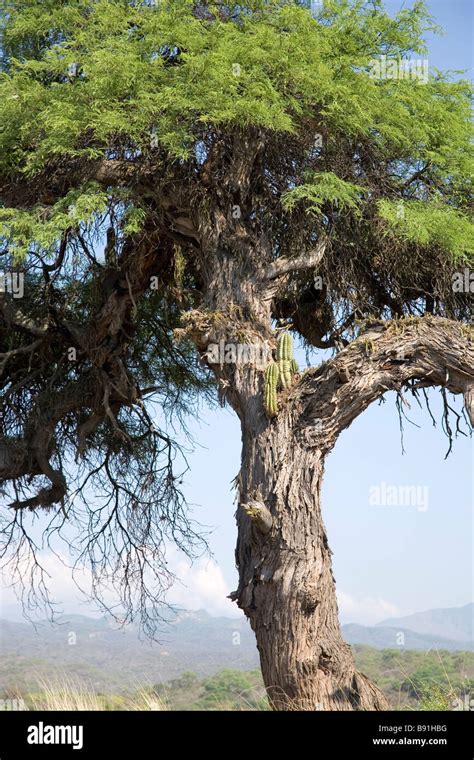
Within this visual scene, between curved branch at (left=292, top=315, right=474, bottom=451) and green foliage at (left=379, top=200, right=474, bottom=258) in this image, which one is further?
green foliage at (left=379, top=200, right=474, bottom=258)

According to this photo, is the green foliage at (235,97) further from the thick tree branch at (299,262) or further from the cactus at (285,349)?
the cactus at (285,349)

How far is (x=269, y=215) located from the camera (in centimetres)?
1141

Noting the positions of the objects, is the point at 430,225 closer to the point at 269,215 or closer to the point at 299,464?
the point at 269,215

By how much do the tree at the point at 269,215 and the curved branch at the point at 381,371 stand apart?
23mm

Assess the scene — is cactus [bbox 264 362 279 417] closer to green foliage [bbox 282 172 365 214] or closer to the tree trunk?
the tree trunk

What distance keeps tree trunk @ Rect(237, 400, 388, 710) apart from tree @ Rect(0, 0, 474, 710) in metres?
Result: 0.02

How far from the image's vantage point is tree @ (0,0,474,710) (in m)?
9.63

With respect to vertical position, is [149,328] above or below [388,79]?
below
